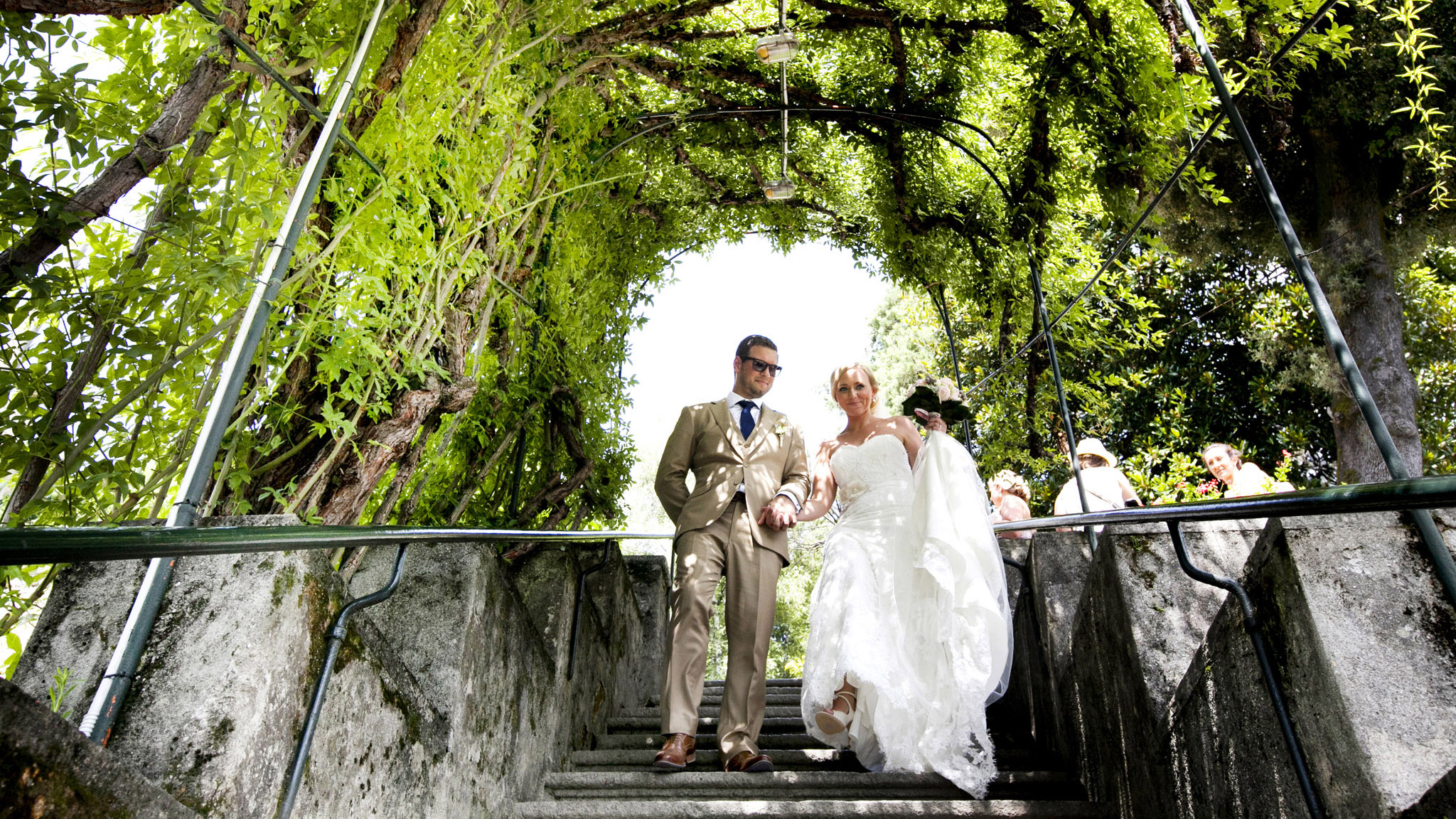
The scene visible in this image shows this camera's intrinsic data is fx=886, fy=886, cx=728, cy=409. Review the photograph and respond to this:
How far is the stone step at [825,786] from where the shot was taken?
3127 millimetres

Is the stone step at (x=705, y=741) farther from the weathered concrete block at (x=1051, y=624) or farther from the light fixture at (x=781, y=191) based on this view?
the light fixture at (x=781, y=191)

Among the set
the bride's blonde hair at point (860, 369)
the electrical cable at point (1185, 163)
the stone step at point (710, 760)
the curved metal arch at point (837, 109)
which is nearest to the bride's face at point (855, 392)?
the bride's blonde hair at point (860, 369)

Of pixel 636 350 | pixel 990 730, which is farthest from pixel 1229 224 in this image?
pixel 990 730

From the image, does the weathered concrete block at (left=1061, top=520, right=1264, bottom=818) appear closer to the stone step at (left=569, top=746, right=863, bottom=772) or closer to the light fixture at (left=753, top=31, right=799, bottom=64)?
the stone step at (left=569, top=746, right=863, bottom=772)

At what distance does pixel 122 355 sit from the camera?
6.16ft

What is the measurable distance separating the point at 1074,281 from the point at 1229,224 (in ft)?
16.3

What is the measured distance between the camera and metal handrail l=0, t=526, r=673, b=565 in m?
0.91

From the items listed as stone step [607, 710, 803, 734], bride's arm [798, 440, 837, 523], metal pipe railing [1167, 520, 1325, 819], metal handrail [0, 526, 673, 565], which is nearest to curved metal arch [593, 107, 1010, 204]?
bride's arm [798, 440, 837, 523]

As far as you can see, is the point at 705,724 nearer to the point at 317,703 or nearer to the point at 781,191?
the point at 317,703

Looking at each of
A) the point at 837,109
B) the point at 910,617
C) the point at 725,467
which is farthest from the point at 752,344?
the point at 837,109

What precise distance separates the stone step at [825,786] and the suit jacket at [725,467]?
98cm

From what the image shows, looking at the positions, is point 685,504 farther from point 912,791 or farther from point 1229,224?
point 1229,224

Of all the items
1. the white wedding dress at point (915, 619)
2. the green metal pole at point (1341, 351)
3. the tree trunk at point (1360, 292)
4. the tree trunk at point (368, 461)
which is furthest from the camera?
the tree trunk at point (1360, 292)

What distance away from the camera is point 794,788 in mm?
3184
